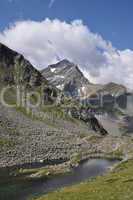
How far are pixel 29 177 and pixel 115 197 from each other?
56347 mm

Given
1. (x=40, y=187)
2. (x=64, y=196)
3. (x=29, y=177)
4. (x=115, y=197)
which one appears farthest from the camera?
(x=29, y=177)

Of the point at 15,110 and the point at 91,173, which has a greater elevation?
the point at 15,110

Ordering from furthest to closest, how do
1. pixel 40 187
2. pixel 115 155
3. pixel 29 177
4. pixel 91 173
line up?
pixel 115 155 < pixel 91 173 < pixel 29 177 < pixel 40 187

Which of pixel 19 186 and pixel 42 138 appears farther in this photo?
pixel 42 138

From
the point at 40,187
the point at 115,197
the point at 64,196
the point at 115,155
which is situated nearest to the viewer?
the point at 115,197

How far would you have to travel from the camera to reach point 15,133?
5925 inches

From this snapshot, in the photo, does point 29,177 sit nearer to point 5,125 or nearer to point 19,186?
point 19,186

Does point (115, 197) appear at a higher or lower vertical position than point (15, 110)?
lower

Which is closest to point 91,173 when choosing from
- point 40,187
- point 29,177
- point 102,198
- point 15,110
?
point 29,177

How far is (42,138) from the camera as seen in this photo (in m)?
158

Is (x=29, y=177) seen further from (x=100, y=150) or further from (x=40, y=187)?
(x=100, y=150)

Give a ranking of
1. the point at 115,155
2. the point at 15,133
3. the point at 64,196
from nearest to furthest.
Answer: the point at 64,196 < the point at 15,133 < the point at 115,155

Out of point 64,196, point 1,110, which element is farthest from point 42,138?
point 64,196

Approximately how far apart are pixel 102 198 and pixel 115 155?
121 metres
